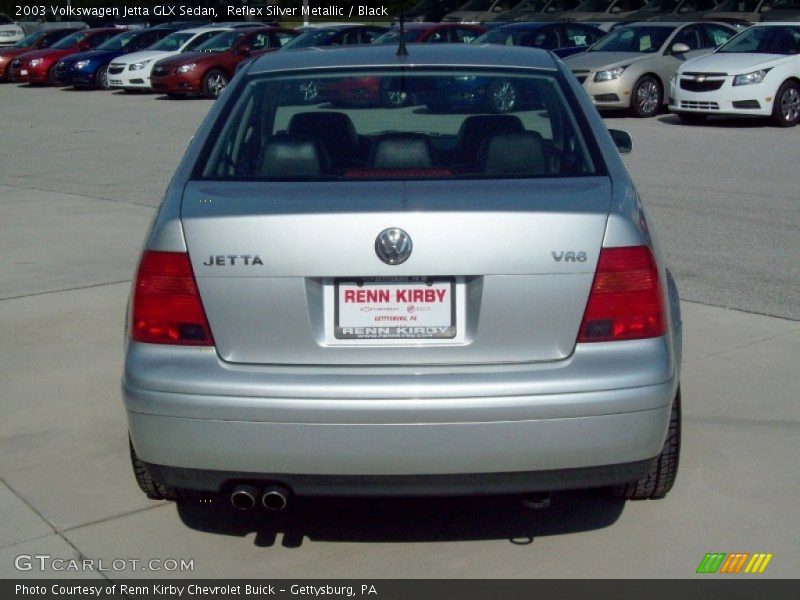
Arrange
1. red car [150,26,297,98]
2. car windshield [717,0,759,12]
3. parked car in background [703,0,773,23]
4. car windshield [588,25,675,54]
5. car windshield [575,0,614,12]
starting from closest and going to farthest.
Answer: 1. car windshield [588,25,675,54]
2. red car [150,26,297,98]
3. parked car in background [703,0,773,23]
4. car windshield [717,0,759,12]
5. car windshield [575,0,614,12]

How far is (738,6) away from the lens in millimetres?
29656

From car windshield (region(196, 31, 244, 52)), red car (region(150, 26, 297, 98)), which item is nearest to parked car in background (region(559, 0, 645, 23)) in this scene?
red car (region(150, 26, 297, 98))

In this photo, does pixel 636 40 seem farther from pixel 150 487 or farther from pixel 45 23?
pixel 45 23

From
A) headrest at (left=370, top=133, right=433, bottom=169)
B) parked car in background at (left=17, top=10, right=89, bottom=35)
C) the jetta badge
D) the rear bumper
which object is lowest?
parked car in background at (left=17, top=10, right=89, bottom=35)

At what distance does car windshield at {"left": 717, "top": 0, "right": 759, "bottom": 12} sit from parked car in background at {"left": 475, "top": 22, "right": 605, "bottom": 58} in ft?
23.0

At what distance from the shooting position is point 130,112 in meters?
23.2

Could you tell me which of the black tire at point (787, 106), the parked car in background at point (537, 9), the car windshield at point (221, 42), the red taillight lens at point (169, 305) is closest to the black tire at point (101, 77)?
the car windshield at point (221, 42)

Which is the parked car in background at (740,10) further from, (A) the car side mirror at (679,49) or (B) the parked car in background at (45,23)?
(B) the parked car in background at (45,23)

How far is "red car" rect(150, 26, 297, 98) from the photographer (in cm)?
2589

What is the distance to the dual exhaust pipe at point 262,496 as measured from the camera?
12.0 ft

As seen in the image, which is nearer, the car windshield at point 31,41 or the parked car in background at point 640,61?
the parked car in background at point 640,61

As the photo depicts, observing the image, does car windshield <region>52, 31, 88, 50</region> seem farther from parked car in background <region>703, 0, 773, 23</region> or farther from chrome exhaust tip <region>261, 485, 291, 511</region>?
chrome exhaust tip <region>261, 485, 291, 511</region>

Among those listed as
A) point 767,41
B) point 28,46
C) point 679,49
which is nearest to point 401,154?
point 767,41

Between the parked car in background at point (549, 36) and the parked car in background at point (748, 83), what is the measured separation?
14.9 feet
